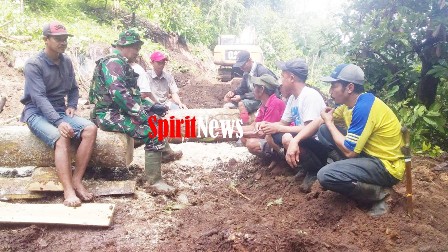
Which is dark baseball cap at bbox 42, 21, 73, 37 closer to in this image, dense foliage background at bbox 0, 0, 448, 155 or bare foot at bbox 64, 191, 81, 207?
bare foot at bbox 64, 191, 81, 207

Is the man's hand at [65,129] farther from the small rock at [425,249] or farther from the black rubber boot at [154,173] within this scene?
the small rock at [425,249]

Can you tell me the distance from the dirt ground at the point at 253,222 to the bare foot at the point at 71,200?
261 mm

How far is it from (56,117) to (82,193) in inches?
33.9

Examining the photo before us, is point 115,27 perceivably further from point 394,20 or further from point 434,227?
point 434,227

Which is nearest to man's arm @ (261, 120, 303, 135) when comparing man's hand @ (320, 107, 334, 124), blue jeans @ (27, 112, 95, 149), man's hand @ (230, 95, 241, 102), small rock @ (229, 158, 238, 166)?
man's hand @ (320, 107, 334, 124)

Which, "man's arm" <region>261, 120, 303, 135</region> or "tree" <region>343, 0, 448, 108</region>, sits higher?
"tree" <region>343, 0, 448, 108</region>

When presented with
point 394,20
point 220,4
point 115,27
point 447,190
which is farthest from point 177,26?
point 447,190

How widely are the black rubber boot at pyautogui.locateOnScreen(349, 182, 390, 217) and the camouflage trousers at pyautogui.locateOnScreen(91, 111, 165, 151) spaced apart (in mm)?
2315

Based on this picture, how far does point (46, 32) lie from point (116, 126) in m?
1.26

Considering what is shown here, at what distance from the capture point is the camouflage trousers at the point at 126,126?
4.67 meters

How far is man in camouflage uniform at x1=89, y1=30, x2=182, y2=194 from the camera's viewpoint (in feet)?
14.7

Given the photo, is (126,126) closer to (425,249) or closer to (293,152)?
(293,152)

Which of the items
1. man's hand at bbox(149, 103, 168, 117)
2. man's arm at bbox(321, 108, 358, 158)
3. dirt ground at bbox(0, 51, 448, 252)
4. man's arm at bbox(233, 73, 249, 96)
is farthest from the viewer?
man's arm at bbox(233, 73, 249, 96)

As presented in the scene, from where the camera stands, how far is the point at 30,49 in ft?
31.3
